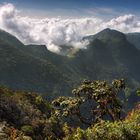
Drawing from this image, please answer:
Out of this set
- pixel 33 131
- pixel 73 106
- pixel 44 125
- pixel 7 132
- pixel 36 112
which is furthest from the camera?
pixel 36 112

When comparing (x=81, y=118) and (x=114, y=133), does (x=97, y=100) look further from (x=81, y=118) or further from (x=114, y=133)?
(x=114, y=133)

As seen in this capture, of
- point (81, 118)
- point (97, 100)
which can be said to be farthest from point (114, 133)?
point (81, 118)

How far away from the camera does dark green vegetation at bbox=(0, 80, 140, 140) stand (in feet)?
116

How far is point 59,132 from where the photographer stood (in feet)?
321

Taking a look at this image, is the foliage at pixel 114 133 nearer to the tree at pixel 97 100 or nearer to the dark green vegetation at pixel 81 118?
the dark green vegetation at pixel 81 118

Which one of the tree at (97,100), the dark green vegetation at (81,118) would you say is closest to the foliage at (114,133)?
the dark green vegetation at (81,118)

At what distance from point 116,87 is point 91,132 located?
20.1 meters

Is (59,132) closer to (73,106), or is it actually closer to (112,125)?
(73,106)

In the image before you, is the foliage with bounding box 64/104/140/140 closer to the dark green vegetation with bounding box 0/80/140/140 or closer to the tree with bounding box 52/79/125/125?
the dark green vegetation with bounding box 0/80/140/140

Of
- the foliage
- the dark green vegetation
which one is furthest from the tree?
the foliage

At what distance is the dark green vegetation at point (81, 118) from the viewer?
35.3 metres

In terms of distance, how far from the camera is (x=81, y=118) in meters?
54.0

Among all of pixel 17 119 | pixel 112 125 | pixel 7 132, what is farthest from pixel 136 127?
pixel 17 119

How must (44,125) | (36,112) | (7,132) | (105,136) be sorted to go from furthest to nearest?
(36,112) → (44,125) → (7,132) → (105,136)
